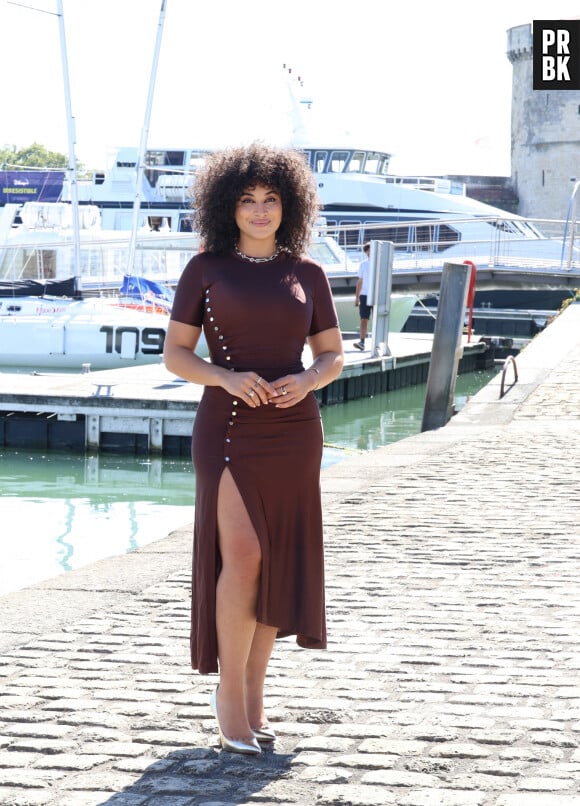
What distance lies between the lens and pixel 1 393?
15.1m

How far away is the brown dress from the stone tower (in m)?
61.3

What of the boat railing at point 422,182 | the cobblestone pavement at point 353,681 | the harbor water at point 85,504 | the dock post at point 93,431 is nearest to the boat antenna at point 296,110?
the boat railing at point 422,182

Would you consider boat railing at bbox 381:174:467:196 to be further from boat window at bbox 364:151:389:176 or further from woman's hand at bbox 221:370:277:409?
woman's hand at bbox 221:370:277:409

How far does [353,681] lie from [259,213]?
1.48m

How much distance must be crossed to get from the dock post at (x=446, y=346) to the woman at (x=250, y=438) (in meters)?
9.86

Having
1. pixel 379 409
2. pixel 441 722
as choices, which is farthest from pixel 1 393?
pixel 441 722

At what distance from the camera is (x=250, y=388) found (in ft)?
10.4

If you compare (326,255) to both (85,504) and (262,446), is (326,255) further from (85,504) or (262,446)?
(262,446)

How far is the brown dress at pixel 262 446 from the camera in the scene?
10.8ft

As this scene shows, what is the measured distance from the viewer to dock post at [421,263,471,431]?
1320 centimetres

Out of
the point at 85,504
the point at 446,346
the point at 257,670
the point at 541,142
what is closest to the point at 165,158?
the point at 541,142

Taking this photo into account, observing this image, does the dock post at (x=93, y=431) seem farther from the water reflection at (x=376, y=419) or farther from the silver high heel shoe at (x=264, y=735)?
the silver high heel shoe at (x=264, y=735)

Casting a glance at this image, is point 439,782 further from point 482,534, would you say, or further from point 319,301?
point 482,534

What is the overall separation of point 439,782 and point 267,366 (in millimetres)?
1073
